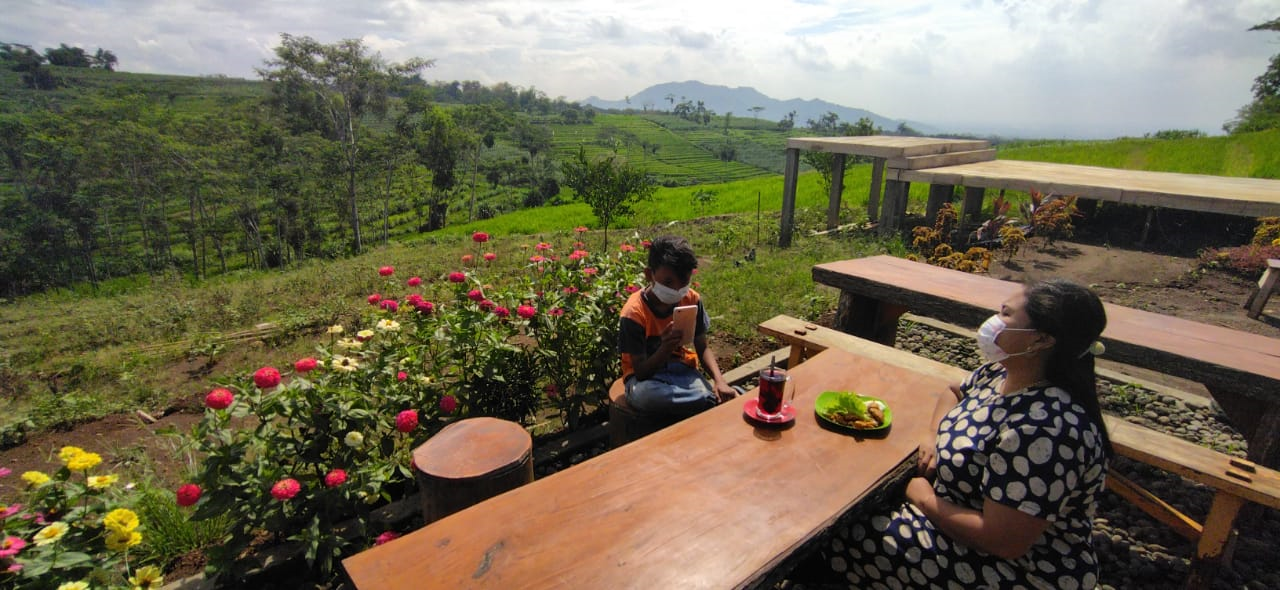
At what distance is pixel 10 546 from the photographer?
1.52m

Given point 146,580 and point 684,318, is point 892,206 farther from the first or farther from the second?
point 146,580

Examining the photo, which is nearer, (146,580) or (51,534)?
(51,534)

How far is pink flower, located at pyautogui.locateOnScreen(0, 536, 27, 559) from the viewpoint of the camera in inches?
58.4

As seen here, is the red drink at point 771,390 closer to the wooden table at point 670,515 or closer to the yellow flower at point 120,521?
the wooden table at point 670,515

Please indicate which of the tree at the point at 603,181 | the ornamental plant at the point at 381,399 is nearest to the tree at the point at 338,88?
the tree at the point at 603,181

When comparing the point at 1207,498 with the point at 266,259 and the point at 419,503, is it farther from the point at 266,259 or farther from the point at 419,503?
the point at 266,259

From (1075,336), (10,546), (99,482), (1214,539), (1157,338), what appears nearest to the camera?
(10,546)

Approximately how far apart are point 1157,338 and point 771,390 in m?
2.28

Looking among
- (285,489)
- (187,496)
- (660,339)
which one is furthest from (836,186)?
(187,496)

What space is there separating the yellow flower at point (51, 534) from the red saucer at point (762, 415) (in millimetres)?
2161

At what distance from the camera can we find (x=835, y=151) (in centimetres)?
957

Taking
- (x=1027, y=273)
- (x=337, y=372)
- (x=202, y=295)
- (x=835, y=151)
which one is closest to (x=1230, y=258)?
(x=1027, y=273)

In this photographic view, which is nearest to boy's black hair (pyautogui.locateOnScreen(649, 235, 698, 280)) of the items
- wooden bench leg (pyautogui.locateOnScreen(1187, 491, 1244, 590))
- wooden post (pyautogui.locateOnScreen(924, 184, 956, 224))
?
wooden bench leg (pyautogui.locateOnScreen(1187, 491, 1244, 590))

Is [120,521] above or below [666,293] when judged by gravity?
below
